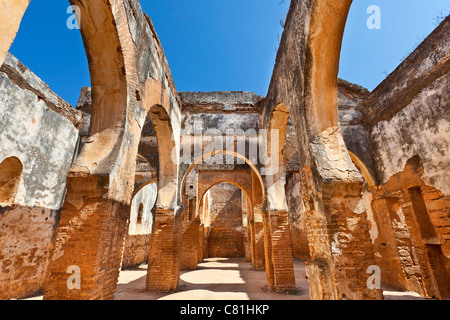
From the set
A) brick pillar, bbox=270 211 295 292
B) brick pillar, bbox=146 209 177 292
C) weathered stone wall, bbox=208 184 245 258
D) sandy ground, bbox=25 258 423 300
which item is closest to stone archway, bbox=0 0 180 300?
brick pillar, bbox=146 209 177 292

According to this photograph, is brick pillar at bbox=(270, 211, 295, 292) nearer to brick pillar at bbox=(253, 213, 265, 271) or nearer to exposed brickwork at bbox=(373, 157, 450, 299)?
exposed brickwork at bbox=(373, 157, 450, 299)

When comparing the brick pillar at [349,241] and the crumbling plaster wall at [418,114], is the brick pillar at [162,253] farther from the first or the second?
the crumbling plaster wall at [418,114]

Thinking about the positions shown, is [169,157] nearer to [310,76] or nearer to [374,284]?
[310,76]

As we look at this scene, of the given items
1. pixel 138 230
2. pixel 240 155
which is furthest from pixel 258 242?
pixel 138 230

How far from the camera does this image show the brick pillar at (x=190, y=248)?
11328 millimetres

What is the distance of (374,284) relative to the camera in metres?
2.90

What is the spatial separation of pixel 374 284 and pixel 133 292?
6.35 meters

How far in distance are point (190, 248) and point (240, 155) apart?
6.09 m

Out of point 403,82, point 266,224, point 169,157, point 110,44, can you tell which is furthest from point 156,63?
point 403,82

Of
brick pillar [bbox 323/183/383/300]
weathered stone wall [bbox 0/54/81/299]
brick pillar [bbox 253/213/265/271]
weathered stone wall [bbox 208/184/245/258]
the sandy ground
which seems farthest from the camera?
weathered stone wall [bbox 208/184/245/258]

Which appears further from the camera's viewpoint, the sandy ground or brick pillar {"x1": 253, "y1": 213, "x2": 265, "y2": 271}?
brick pillar {"x1": 253, "y1": 213, "x2": 265, "y2": 271}

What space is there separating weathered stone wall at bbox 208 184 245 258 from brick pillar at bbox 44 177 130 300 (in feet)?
51.7

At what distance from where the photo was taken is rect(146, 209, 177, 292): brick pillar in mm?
6762

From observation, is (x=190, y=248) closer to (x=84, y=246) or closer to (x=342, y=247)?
(x=84, y=246)
